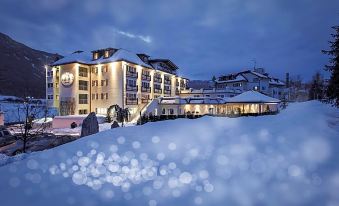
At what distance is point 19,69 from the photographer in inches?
5369

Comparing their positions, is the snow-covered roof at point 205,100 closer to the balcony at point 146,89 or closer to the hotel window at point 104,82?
the balcony at point 146,89

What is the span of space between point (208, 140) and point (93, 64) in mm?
41479

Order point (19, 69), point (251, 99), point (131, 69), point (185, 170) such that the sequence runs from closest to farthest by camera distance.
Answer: point (185, 170) → point (251, 99) → point (131, 69) → point (19, 69)

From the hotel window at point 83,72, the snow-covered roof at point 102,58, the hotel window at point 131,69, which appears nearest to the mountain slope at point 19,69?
the snow-covered roof at point 102,58

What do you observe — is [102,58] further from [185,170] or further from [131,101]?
[185,170]

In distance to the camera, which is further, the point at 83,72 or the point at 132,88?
the point at 132,88

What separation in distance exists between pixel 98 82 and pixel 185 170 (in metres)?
42.3

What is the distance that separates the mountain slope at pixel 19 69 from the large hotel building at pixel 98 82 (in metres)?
60.4

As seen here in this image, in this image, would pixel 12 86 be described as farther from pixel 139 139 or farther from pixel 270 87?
pixel 139 139

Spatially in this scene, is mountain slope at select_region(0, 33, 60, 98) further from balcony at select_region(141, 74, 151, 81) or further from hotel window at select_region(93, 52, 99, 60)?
balcony at select_region(141, 74, 151, 81)

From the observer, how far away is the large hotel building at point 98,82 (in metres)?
44.7

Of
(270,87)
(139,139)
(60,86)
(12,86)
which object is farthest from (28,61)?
(139,139)

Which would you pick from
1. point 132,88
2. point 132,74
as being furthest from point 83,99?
point 132,74

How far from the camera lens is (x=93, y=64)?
4631cm
